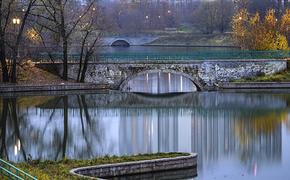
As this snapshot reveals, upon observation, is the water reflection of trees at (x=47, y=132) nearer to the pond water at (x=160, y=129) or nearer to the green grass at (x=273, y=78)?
the pond water at (x=160, y=129)

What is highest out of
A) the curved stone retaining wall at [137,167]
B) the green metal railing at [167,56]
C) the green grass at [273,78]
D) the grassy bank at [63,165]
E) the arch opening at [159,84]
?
the green metal railing at [167,56]

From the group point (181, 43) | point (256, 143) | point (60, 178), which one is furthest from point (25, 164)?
point (181, 43)

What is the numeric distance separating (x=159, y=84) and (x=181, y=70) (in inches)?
284

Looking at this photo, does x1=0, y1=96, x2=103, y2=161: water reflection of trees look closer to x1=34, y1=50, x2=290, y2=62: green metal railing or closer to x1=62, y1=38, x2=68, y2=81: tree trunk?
x1=62, y1=38, x2=68, y2=81: tree trunk

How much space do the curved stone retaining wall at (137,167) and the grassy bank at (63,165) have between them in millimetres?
538

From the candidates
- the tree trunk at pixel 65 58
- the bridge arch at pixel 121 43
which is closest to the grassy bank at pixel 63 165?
the tree trunk at pixel 65 58

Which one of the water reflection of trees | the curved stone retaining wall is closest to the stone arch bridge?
the water reflection of trees

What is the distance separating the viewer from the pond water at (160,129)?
2808 cm

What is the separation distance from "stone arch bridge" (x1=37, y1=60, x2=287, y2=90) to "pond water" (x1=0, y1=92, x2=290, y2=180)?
194 inches

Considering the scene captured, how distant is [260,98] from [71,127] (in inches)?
806

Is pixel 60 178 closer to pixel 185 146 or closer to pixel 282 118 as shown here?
pixel 185 146

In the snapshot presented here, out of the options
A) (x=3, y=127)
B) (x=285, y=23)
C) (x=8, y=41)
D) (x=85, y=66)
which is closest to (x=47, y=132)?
(x=3, y=127)

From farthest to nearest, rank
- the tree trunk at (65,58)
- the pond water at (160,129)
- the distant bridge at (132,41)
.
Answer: the distant bridge at (132,41) → the tree trunk at (65,58) → the pond water at (160,129)

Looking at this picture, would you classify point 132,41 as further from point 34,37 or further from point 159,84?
point 34,37
